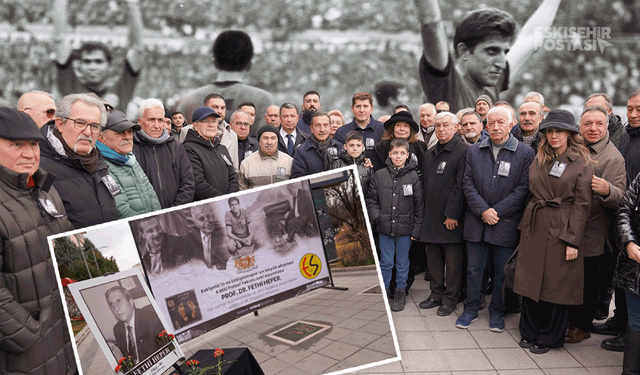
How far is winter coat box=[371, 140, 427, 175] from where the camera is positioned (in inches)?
160

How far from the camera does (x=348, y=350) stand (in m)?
1.76

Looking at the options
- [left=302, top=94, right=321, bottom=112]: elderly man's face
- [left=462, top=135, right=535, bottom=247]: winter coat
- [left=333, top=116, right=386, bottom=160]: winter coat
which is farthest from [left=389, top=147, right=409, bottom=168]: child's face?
[left=302, top=94, right=321, bottom=112]: elderly man's face

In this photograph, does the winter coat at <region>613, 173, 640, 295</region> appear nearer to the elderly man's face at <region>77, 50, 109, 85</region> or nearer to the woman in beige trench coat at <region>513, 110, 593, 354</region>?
the woman in beige trench coat at <region>513, 110, 593, 354</region>

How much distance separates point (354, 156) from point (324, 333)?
2207 mm

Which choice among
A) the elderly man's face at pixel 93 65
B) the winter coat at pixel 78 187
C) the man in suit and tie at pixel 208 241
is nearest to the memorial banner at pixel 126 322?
the man in suit and tie at pixel 208 241

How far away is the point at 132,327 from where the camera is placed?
1492mm

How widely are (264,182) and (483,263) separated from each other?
224 centimetres

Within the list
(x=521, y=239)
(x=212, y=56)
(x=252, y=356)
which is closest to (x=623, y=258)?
(x=521, y=239)

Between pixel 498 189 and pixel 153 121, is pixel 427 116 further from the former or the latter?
A: pixel 153 121

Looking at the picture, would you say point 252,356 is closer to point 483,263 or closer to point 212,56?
point 483,263

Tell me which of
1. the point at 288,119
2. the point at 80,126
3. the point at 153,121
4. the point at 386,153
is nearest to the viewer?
the point at 80,126

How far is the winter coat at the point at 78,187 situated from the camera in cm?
208

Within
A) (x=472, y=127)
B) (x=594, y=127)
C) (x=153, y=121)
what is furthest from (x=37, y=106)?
(x=594, y=127)

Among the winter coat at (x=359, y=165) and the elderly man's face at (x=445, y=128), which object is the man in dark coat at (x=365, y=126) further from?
the elderly man's face at (x=445, y=128)
